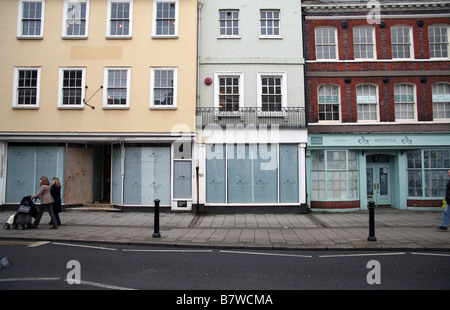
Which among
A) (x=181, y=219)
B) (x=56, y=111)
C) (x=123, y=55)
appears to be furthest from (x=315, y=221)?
(x=56, y=111)

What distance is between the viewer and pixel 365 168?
45.6 feet

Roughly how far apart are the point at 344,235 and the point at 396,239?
1.39 metres

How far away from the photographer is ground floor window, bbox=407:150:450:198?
13.9m

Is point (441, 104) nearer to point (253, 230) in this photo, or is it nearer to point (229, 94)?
point (229, 94)

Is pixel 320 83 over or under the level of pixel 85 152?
over

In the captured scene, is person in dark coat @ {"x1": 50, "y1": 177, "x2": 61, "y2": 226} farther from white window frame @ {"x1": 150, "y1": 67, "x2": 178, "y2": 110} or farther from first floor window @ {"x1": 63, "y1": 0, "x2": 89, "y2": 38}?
first floor window @ {"x1": 63, "y1": 0, "x2": 89, "y2": 38}

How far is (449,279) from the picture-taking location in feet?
17.0

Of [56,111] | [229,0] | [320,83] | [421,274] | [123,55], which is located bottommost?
[421,274]

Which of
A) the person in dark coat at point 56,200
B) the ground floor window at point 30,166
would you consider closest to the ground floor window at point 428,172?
the person in dark coat at point 56,200

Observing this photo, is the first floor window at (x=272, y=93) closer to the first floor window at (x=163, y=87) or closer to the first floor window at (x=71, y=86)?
the first floor window at (x=163, y=87)

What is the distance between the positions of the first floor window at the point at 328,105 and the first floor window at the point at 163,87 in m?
7.21

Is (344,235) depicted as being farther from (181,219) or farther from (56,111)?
(56,111)

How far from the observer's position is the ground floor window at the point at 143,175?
13281mm

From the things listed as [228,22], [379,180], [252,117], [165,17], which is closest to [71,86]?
[165,17]
